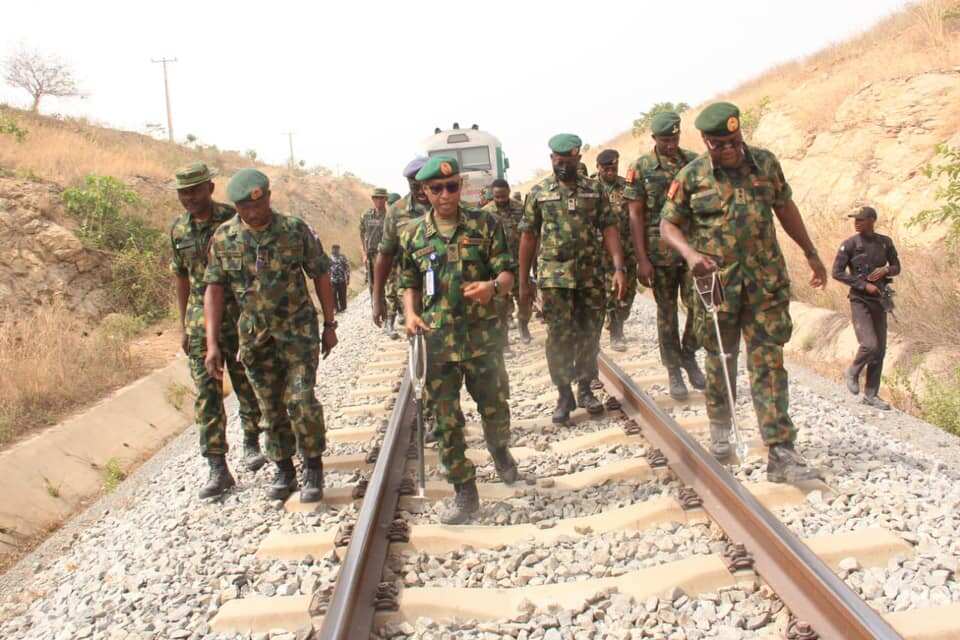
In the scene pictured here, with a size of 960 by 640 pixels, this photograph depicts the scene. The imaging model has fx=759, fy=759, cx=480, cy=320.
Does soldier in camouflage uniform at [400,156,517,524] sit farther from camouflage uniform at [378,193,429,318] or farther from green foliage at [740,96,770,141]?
green foliage at [740,96,770,141]

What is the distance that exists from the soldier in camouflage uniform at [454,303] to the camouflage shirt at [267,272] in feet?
2.49

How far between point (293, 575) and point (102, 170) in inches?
537

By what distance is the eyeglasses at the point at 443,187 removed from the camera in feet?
12.1

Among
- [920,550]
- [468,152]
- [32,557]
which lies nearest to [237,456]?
[32,557]

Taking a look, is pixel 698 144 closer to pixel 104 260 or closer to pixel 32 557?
pixel 104 260

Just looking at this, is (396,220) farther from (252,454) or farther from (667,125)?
(667,125)

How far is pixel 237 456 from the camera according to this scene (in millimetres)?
5629

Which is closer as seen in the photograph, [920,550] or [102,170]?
[920,550]

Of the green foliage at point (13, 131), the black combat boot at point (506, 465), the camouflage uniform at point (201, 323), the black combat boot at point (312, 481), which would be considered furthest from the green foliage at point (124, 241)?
the black combat boot at point (506, 465)

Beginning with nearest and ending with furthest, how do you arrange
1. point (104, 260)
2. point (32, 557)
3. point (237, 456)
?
point (32, 557)
point (237, 456)
point (104, 260)

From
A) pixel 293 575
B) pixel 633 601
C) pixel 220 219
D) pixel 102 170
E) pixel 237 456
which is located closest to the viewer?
pixel 633 601

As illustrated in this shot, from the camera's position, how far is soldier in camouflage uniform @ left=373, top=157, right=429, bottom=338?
4332 mm

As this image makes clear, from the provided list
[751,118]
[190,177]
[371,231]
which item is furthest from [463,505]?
[751,118]

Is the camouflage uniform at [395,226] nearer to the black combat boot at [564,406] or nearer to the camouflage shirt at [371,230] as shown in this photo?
the black combat boot at [564,406]
